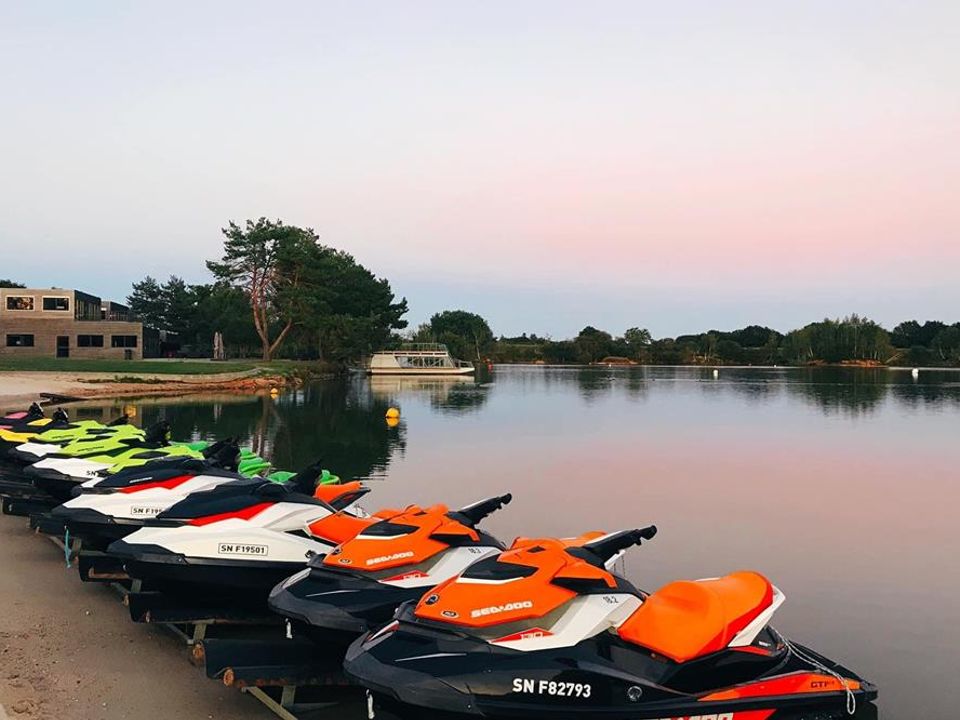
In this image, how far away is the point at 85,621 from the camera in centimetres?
677

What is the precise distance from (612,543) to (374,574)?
161 centimetres

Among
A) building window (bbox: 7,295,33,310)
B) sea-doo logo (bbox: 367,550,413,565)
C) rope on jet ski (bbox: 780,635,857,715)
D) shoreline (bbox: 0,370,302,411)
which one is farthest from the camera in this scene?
building window (bbox: 7,295,33,310)

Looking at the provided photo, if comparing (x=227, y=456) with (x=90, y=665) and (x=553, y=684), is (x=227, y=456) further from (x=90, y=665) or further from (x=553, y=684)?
(x=553, y=684)

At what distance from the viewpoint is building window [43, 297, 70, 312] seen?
63.2 m

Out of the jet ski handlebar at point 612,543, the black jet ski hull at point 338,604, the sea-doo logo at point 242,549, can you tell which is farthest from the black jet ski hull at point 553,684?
the sea-doo logo at point 242,549

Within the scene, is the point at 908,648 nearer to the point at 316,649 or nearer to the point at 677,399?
the point at 316,649

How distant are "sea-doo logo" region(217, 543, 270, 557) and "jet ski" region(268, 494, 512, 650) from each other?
59cm

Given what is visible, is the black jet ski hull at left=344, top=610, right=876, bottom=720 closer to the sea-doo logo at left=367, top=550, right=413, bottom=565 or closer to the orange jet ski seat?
the orange jet ski seat

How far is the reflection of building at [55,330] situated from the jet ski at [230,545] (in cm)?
6076

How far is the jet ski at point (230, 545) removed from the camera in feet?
19.6

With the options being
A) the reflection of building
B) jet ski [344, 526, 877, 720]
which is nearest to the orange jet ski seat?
jet ski [344, 526, 877, 720]

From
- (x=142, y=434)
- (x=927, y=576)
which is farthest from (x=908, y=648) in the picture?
(x=142, y=434)

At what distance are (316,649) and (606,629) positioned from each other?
2153mm

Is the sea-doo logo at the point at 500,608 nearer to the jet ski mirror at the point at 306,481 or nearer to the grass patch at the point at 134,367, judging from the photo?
the jet ski mirror at the point at 306,481
